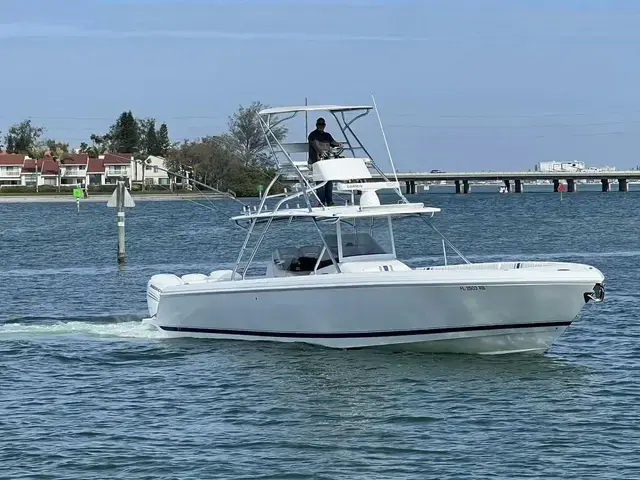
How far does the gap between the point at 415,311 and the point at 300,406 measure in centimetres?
338

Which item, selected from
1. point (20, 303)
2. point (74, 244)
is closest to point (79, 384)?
point (20, 303)

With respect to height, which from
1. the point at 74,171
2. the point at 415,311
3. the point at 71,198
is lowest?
the point at 71,198

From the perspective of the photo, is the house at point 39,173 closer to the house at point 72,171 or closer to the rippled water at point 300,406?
the house at point 72,171

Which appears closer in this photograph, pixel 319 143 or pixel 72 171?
pixel 319 143

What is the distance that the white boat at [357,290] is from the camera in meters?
20.0

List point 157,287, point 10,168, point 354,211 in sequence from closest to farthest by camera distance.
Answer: point 354,211 < point 157,287 < point 10,168

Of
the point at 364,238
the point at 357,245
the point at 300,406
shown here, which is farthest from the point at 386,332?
the point at 300,406

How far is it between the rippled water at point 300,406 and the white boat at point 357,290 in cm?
32

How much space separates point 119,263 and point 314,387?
24.2 meters

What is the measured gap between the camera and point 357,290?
2055 centimetres

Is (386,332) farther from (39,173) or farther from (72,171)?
(39,173)

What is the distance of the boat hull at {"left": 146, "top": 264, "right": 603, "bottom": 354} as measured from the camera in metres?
19.9

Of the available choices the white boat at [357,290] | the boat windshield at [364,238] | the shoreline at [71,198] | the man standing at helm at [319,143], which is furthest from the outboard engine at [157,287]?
the shoreline at [71,198]

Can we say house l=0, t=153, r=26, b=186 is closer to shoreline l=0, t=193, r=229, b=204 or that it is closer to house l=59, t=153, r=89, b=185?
house l=59, t=153, r=89, b=185
